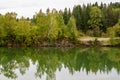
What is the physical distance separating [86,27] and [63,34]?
59.4 ft

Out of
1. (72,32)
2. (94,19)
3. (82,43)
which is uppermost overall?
(94,19)

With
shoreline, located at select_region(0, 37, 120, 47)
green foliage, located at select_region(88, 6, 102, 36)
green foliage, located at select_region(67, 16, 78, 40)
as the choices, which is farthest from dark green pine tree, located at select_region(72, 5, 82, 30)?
shoreline, located at select_region(0, 37, 120, 47)

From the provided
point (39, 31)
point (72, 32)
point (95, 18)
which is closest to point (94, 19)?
point (95, 18)

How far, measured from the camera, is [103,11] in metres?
104

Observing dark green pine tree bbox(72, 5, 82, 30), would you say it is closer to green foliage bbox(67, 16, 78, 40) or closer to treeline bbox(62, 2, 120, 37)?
treeline bbox(62, 2, 120, 37)

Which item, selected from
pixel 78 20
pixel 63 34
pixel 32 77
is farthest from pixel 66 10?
pixel 32 77

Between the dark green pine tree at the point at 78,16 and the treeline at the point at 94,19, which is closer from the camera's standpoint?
the treeline at the point at 94,19

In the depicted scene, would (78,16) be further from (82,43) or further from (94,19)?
(82,43)

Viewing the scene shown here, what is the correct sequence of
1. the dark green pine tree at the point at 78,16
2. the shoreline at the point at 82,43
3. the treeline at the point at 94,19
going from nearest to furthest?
1. the shoreline at the point at 82,43
2. the treeline at the point at 94,19
3. the dark green pine tree at the point at 78,16

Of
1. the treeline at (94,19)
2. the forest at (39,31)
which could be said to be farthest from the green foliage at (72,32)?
the treeline at (94,19)

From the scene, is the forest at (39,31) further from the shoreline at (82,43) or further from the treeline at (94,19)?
the treeline at (94,19)

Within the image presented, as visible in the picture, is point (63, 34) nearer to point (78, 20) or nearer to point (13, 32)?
point (13, 32)

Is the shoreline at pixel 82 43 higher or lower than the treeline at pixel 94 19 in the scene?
lower

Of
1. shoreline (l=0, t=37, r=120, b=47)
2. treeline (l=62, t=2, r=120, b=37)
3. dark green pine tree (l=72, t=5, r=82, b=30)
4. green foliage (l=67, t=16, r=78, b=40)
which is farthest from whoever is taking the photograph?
dark green pine tree (l=72, t=5, r=82, b=30)
